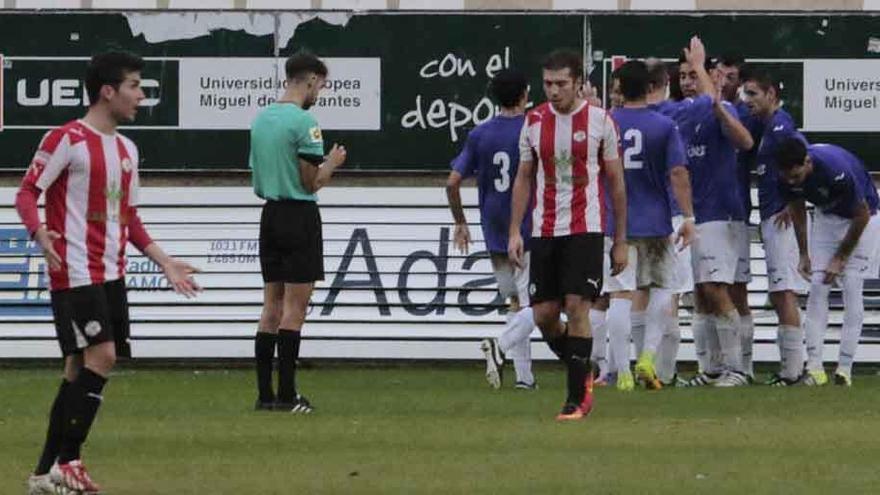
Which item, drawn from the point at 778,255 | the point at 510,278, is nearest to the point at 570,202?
the point at 510,278

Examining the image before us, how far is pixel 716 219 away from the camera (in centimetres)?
1708

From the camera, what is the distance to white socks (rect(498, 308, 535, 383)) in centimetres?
1638

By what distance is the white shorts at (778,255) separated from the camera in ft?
56.4

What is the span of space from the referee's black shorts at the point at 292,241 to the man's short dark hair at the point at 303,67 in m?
0.76

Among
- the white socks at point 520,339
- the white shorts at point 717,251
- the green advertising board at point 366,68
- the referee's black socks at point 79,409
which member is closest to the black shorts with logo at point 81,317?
the referee's black socks at point 79,409

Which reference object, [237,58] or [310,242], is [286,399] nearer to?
[310,242]

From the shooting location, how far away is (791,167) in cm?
1642

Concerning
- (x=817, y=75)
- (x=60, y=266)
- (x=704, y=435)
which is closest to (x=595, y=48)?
(x=817, y=75)

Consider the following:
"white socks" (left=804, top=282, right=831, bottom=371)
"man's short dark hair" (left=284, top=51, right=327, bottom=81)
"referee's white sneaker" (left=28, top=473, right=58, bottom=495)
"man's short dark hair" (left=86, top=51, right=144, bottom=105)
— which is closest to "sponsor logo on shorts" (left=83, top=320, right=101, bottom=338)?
"referee's white sneaker" (left=28, top=473, right=58, bottom=495)

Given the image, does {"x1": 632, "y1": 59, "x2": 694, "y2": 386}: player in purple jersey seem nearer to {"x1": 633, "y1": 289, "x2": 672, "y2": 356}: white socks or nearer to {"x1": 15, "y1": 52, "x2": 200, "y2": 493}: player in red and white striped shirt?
{"x1": 633, "y1": 289, "x2": 672, "y2": 356}: white socks

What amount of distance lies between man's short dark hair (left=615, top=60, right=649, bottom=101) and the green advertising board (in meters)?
4.54

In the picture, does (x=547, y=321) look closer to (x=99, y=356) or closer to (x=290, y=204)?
(x=290, y=204)

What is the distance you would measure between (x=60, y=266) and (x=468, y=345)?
10212 mm

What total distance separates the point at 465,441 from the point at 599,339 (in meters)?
5.25
